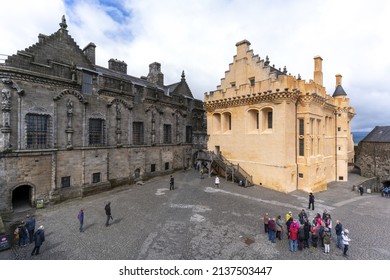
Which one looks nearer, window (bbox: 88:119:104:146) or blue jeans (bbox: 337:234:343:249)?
blue jeans (bbox: 337:234:343:249)

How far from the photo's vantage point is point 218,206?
15453 millimetres

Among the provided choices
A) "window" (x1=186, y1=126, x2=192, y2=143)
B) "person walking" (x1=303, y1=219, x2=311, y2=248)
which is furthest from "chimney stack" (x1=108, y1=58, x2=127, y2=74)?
"person walking" (x1=303, y1=219, x2=311, y2=248)

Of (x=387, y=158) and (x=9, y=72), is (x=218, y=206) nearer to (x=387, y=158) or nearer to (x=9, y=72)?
(x=9, y=72)

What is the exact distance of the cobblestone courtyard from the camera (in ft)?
31.2

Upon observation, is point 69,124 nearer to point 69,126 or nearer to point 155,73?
point 69,126

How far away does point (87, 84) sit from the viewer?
19.4 m

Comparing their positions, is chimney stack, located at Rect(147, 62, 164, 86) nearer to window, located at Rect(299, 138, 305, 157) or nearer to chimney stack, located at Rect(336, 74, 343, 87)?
window, located at Rect(299, 138, 305, 157)

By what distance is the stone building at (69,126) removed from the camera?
15.1 m

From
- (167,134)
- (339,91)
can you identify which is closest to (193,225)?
(167,134)

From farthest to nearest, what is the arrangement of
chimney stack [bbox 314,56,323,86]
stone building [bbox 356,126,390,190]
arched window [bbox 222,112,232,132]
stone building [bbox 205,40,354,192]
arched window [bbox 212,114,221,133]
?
stone building [bbox 356,126,390,190] < arched window [bbox 212,114,221,133] < arched window [bbox 222,112,232,132] < chimney stack [bbox 314,56,323,86] < stone building [bbox 205,40,354,192]

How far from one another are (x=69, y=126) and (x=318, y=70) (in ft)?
92.6

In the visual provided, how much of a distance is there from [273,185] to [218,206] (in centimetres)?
850

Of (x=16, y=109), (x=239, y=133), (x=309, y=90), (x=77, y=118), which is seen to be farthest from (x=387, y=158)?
(x=16, y=109)

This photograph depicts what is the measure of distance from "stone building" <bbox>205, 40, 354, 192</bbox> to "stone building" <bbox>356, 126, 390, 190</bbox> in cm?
1164
